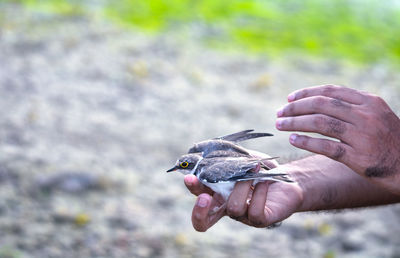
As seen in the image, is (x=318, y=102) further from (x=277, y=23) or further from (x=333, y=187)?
(x=277, y=23)

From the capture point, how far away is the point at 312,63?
1187 centimetres

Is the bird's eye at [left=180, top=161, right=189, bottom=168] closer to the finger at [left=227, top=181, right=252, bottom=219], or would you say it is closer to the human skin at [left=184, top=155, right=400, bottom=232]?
the human skin at [left=184, top=155, right=400, bottom=232]

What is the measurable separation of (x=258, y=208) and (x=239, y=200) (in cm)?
10

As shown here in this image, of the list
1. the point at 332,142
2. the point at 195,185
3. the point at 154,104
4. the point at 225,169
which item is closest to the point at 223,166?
the point at 225,169

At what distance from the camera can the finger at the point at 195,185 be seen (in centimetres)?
324

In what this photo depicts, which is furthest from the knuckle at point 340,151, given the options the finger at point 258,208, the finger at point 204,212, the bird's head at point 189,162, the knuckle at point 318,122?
the bird's head at point 189,162

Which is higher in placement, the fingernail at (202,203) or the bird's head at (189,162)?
the bird's head at (189,162)

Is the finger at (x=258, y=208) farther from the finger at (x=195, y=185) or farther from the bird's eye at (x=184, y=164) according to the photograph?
the bird's eye at (x=184, y=164)

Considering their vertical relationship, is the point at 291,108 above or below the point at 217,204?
above

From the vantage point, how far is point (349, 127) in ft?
9.68

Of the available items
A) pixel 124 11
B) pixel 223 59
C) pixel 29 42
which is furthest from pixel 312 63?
pixel 29 42

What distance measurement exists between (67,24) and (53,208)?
596cm

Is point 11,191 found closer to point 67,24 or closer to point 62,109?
point 62,109

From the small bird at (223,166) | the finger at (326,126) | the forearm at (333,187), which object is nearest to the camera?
the finger at (326,126)
